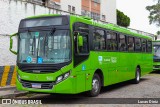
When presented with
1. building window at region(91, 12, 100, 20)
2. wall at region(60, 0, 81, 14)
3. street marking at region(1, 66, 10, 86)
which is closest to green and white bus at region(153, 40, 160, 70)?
street marking at region(1, 66, 10, 86)

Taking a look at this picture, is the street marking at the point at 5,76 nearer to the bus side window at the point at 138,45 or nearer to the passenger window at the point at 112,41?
the passenger window at the point at 112,41

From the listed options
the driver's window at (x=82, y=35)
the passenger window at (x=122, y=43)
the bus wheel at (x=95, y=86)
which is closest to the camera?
the driver's window at (x=82, y=35)

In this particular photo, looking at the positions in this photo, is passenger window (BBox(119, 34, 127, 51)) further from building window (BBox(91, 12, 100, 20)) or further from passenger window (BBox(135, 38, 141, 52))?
building window (BBox(91, 12, 100, 20))

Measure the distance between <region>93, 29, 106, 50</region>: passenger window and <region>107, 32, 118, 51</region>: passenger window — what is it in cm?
53

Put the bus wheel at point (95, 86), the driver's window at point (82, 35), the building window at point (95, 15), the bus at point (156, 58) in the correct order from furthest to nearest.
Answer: the building window at point (95, 15) → the bus at point (156, 58) → the bus wheel at point (95, 86) → the driver's window at point (82, 35)

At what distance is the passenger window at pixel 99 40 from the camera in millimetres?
12945

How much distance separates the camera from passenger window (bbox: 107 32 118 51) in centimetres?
1434

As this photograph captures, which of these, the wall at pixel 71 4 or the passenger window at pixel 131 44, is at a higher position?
the wall at pixel 71 4

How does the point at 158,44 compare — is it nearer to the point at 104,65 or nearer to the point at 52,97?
the point at 104,65

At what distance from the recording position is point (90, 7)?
47.1m

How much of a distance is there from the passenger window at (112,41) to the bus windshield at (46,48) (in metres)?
3.62

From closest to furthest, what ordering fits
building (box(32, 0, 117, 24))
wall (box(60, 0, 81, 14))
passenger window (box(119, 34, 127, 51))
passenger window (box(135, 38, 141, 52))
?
passenger window (box(119, 34, 127, 51)) → passenger window (box(135, 38, 141, 52)) → building (box(32, 0, 117, 24)) → wall (box(60, 0, 81, 14))

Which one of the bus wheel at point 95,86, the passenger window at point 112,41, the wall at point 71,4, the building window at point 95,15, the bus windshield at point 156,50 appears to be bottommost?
the bus wheel at point 95,86

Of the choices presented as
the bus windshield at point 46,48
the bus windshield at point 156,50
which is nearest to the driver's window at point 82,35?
the bus windshield at point 46,48
